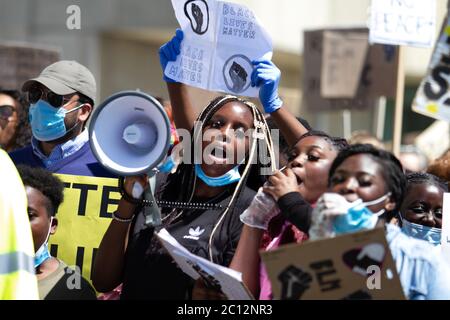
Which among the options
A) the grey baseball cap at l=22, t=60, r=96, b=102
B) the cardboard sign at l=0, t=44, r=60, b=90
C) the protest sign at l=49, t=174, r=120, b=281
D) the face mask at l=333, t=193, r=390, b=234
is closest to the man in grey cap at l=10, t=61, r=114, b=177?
the grey baseball cap at l=22, t=60, r=96, b=102

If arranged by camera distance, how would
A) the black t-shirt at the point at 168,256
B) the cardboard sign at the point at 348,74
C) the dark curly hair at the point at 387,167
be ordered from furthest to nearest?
the cardboard sign at the point at 348,74 → the black t-shirt at the point at 168,256 → the dark curly hair at the point at 387,167

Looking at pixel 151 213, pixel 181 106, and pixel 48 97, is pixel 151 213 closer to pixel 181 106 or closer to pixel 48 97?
pixel 181 106

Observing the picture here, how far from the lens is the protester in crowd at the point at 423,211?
4.09 m

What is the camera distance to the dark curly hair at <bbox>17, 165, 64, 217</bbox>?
13.0 feet

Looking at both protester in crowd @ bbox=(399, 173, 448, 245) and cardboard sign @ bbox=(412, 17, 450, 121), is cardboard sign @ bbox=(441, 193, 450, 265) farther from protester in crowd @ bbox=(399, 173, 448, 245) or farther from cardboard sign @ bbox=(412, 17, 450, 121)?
cardboard sign @ bbox=(412, 17, 450, 121)

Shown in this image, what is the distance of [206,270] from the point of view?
10.9 ft

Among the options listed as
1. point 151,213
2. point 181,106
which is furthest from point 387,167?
point 181,106

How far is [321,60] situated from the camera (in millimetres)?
9102

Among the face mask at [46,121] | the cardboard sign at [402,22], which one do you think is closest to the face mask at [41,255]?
the face mask at [46,121]

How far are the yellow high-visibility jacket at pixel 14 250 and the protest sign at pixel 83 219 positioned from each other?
127cm

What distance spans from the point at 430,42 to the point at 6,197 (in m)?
3.92

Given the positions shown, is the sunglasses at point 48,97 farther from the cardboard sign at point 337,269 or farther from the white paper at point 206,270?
the cardboard sign at point 337,269

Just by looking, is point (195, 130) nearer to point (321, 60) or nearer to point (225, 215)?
point (225, 215)

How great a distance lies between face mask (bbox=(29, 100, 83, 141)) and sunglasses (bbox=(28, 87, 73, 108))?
25 millimetres
